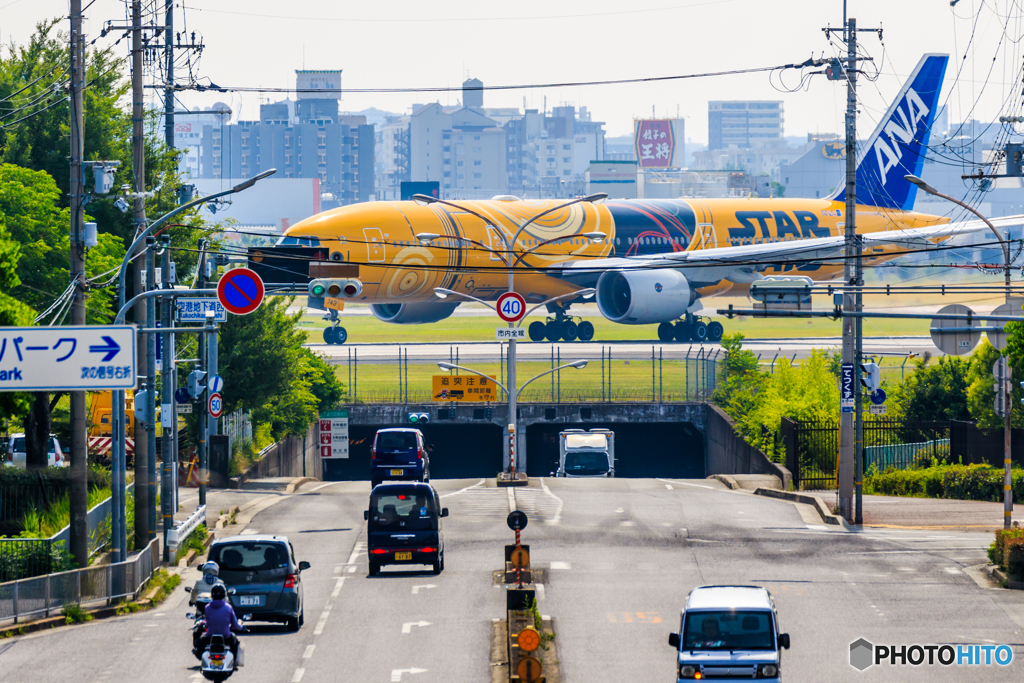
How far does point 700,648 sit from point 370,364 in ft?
158

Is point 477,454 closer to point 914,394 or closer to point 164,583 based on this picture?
point 914,394

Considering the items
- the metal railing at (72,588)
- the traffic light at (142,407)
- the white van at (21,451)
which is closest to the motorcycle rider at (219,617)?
the metal railing at (72,588)

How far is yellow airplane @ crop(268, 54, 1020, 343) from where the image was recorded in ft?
199

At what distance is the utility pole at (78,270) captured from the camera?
2400 cm

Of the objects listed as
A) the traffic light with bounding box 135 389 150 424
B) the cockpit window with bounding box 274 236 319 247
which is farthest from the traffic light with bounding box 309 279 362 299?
the cockpit window with bounding box 274 236 319 247

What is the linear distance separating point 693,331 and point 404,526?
161 feet

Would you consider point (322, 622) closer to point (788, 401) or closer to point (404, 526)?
point (404, 526)

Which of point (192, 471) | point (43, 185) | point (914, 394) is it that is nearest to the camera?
point (43, 185)

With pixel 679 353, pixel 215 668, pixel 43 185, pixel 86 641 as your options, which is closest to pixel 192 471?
pixel 43 185

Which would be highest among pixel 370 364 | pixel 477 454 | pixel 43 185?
pixel 43 185

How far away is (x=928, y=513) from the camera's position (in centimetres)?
3344

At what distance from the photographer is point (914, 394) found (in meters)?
47.2

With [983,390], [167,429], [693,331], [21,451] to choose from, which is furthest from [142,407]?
[693,331]

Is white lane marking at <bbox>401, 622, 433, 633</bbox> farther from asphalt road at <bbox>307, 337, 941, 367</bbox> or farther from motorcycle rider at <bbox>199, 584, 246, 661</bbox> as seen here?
asphalt road at <bbox>307, 337, 941, 367</bbox>
